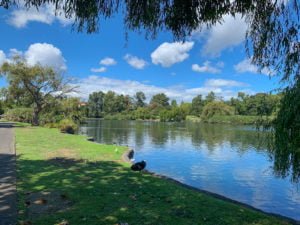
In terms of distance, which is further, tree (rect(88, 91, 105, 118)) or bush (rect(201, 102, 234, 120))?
tree (rect(88, 91, 105, 118))

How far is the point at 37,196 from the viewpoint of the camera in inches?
257

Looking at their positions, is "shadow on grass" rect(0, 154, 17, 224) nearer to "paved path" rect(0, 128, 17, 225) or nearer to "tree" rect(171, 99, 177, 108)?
"paved path" rect(0, 128, 17, 225)

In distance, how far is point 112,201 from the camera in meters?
6.41

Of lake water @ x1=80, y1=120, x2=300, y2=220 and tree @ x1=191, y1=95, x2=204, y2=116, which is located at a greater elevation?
tree @ x1=191, y1=95, x2=204, y2=116

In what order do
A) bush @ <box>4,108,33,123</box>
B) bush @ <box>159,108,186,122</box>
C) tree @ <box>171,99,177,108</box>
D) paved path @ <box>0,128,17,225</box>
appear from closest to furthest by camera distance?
paved path @ <box>0,128,17,225</box>, bush @ <box>4,108,33,123</box>, bush @ <box>159,108,186,122</box>, tree @ <box>171,99,177,108</box>

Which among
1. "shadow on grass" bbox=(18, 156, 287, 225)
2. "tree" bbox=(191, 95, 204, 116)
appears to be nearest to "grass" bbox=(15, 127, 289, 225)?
"shadow on grass" bbox=(18, 156, 287, 225)

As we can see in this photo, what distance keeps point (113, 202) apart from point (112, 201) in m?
0.06

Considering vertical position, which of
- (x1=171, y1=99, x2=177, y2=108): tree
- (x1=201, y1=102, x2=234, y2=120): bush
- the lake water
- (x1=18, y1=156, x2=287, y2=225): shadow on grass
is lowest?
the lake water

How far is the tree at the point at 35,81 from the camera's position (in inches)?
1221

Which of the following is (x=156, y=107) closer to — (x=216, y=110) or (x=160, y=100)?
(x=160, y=100)

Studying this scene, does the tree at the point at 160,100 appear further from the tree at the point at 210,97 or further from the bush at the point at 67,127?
the bush at the point at 67,127

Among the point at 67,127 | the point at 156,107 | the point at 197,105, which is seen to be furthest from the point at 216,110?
the point at 67,127

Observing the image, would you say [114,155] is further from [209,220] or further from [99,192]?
[209,220]

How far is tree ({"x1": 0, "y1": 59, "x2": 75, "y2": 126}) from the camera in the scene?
3102 cm
